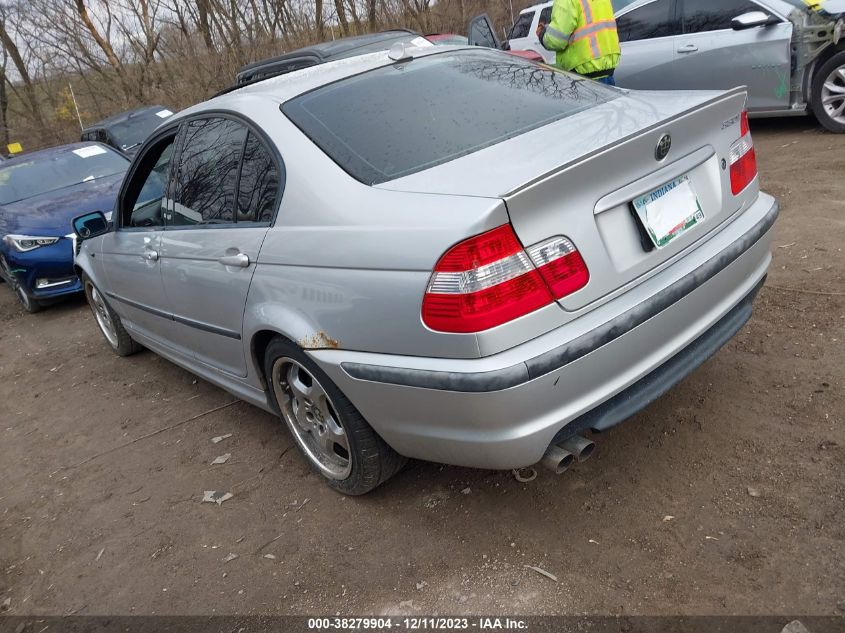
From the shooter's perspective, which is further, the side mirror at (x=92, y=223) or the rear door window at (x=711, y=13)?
the rear door window at (x=711, y=13)

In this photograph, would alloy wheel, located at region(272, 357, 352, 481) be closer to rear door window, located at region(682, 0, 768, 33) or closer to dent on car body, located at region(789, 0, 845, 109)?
dent on car body, located at region(789, 0, 845, 109)

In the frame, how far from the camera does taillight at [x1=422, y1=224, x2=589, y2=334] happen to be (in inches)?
83.0

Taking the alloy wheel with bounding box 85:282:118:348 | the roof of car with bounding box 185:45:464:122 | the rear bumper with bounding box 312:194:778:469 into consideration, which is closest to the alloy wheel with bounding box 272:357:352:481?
the rear bumper with bounding box 312:194:778:469

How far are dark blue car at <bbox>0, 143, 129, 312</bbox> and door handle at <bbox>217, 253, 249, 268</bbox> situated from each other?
395cm

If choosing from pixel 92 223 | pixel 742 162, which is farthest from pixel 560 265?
pixel 92 223

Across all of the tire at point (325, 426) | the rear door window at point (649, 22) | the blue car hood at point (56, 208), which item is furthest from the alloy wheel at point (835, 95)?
the blue car hood at point (56, 208)

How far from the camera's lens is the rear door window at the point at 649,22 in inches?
300

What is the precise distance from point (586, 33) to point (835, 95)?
8.80 ft

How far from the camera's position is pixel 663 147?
95.3 inches

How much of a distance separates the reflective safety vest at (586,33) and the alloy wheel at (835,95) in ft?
7.48

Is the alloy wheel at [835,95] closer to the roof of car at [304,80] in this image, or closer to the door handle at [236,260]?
the roof of car at [304,80]

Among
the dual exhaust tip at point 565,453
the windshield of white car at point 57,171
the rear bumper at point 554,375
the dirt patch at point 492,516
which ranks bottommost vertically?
the dirt patch at point 492,516

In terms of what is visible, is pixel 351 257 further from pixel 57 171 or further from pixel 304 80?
pixel 57 171

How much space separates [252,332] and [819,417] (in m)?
2.34
